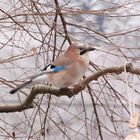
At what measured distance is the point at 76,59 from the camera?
118 cm

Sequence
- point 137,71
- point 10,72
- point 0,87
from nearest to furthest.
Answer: point 137,71 → point 0,87 → point 10,72

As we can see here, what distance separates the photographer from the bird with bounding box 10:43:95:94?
1178mm

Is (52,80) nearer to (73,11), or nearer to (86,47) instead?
(86,47)

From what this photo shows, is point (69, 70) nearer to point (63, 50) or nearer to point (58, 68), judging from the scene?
point (58, 68)

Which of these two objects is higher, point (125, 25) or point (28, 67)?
point (125, 25)

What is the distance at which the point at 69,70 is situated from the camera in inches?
46.6

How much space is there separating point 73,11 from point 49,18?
0.18 meters

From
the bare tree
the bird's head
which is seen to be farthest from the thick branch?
the bird's head

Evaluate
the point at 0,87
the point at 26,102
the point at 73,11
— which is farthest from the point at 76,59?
the point at 0,87

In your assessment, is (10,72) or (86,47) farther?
(10,72)

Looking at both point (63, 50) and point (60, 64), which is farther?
point (63, 50)

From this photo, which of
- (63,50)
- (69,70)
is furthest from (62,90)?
(63,50)

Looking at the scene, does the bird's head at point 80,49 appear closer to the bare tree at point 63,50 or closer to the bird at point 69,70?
the bird at point 69,70

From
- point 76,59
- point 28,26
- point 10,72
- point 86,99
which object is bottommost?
point 86,99
